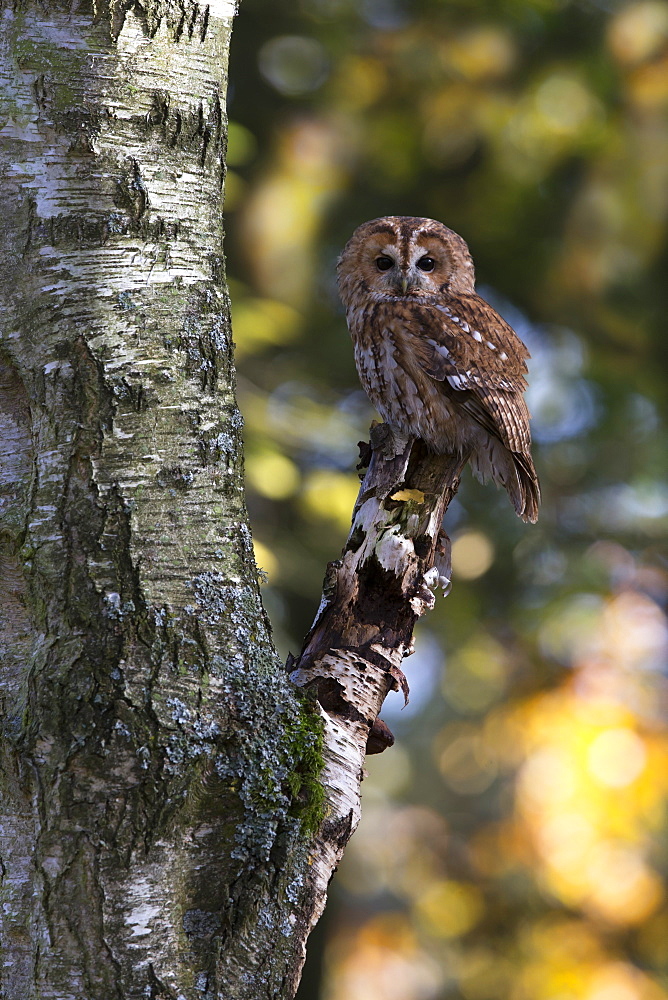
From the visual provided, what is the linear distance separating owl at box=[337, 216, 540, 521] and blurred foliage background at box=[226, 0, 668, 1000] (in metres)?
1.88

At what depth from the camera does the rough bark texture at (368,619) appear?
1.83m

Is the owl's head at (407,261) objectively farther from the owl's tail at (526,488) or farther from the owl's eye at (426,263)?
the owl's tail at (526,488)

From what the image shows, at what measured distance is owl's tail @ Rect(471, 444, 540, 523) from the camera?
3.52 m

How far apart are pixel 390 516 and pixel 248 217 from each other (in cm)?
421

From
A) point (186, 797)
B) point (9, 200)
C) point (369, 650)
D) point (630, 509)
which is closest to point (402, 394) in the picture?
point (369, 650)

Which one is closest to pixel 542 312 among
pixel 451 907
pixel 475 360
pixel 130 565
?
pixel 475 360

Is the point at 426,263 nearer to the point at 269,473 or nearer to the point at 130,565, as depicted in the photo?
the point at 269,473

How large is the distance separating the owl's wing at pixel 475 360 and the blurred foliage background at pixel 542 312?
6.82 ft

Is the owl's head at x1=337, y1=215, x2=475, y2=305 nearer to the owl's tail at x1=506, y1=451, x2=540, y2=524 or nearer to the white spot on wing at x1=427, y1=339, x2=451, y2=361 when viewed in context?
the white spot on wing at x1=427, y1=339, x2=451, y2=361

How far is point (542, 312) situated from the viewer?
22.3 ft

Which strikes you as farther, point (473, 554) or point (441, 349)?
point (473, 554)

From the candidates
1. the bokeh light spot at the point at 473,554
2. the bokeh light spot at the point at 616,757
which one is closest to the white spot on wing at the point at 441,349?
the bokeh light spot at the point at 473,554

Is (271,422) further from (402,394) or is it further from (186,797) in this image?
(186,797)

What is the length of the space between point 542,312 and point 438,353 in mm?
3521
